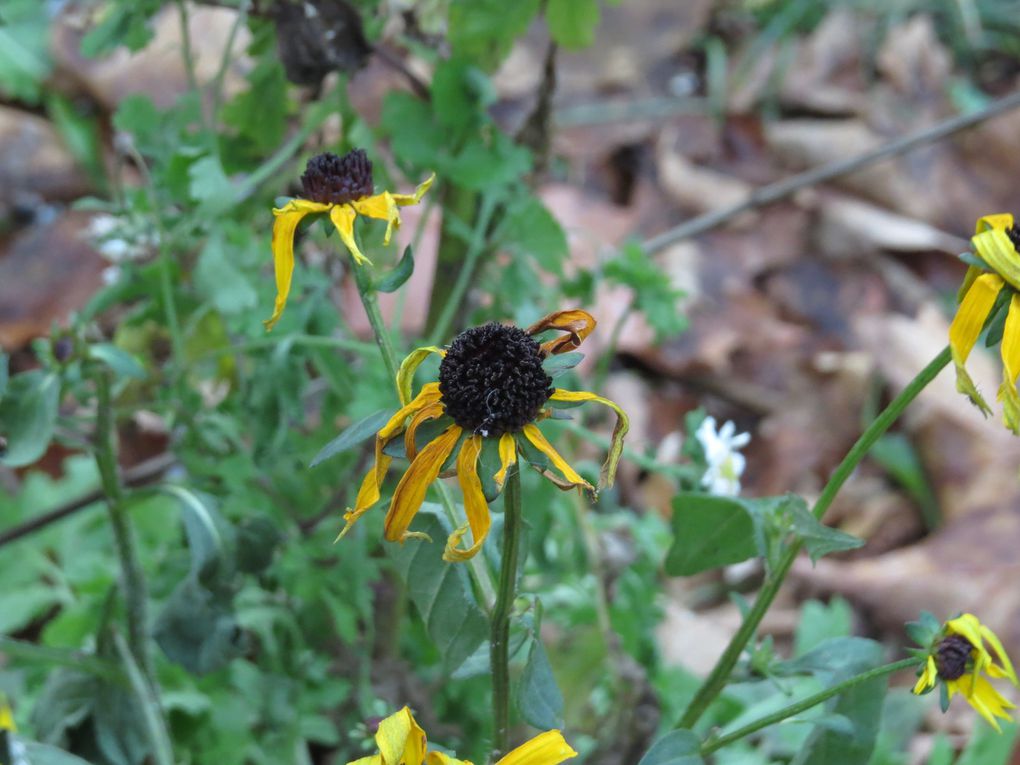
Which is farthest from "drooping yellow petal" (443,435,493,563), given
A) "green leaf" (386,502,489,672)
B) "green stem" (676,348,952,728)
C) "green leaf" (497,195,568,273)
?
A: "green leaf" (497,195,568,273)

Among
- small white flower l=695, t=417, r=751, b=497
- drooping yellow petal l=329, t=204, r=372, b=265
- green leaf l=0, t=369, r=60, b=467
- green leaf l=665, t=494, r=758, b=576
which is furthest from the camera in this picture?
small white flower l=695, t=417, r=751, b=497

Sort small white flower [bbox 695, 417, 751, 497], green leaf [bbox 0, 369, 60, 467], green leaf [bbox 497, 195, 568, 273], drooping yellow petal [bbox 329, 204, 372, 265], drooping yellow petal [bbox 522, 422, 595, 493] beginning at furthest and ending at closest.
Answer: green leaf [bbox 497, 195, 568, 273]
small white flower [bbox 695, 417, 751, 497]
green leaf [bbox 0, 369, 60, 467]
drooping yellow petal [bbox 329, 204, 372, 265]
drooping yellow petal [bbox 522, 422, 595, 493]

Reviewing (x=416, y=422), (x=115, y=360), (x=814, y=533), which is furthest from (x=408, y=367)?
(x=115, y=360)

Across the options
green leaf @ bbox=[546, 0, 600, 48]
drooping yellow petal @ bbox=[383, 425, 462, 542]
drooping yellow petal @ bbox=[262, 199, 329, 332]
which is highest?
green leaf @ bbox=[546, 0, 600, 48]

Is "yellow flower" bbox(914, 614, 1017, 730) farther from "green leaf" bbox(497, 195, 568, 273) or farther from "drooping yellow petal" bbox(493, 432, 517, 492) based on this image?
"green leaf" bbox(497, 195, 568, 273)

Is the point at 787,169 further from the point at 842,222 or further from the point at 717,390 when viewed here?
the point at 717,390

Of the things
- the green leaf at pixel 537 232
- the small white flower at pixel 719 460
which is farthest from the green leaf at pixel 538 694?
the green leaf at pixel 537 232

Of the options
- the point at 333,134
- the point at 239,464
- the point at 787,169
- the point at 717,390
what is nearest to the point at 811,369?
the point at 717,390

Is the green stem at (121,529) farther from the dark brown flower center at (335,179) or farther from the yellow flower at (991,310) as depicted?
the yellow flower at (991,310)
